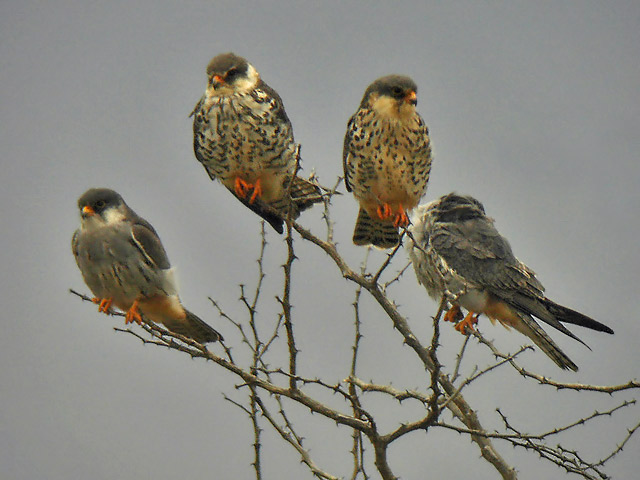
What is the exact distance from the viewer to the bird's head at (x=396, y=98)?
4.25 m

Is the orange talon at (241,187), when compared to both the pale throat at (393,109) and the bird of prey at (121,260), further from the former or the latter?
the pale throat at (393,109)

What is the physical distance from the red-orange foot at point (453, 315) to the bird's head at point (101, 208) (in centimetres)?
195

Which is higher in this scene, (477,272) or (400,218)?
(477,272)

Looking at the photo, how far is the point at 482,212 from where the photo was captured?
17.5 ft

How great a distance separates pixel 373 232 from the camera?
489 centimetres

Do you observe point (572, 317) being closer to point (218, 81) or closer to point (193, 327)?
point (193, 327)

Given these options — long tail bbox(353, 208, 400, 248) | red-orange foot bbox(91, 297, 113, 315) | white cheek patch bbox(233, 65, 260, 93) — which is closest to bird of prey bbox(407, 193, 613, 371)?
long tail bbox(353, 208, 400, 248)

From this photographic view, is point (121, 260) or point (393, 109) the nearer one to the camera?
point (121, 260)

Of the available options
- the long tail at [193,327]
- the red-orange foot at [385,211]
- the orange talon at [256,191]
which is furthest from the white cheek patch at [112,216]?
the red-orange foot at [385,211]

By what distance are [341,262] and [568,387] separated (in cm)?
106

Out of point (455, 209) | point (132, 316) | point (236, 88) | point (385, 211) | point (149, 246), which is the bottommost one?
point (132, 316)

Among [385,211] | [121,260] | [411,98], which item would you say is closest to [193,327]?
[121,260]

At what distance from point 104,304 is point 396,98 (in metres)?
1.78

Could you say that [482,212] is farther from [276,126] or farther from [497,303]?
[276,126]
